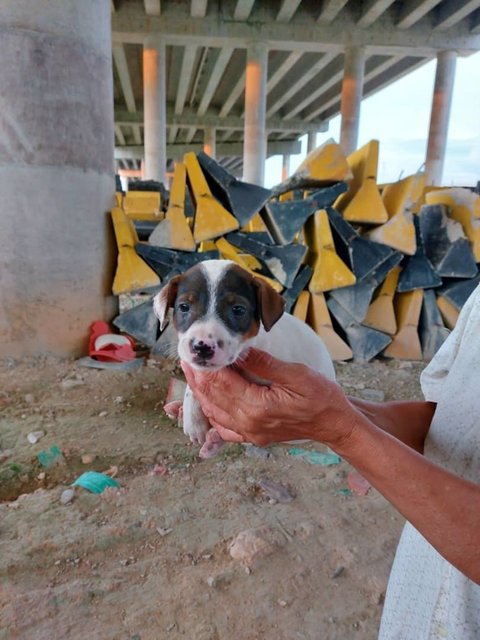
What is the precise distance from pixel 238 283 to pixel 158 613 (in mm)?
1348

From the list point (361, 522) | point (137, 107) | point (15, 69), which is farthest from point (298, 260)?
point (137, 107)

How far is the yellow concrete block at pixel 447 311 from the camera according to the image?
4892 mm

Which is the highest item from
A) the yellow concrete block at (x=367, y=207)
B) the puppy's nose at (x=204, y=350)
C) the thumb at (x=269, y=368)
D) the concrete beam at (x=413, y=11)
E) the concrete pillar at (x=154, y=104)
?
the concrete beam at (x=413, y=11)

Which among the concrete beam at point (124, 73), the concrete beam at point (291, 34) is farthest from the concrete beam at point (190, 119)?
the concrete beam at point (291, 34)

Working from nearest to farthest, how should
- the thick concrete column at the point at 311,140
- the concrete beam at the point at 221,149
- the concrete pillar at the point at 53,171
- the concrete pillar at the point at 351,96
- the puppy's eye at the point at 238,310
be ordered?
1. the puppy's eye at the point at 238,310
2. the concrete pillar at the point at 53,171
3. the concrete pillar at the point at 351,96
4. the thick concrete column at the point at 311,140
5. the concrete beam at the point at 221,149

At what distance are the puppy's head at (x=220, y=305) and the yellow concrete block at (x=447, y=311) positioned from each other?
12.6ft

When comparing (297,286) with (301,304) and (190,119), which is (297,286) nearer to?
(301,304)

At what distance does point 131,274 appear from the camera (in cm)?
441

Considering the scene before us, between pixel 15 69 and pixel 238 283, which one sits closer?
pixel 238 283

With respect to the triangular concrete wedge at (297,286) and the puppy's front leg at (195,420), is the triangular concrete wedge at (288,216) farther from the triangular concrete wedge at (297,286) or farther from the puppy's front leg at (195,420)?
the puppy's front leg at (195,420)

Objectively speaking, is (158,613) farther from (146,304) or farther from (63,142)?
(63,142)

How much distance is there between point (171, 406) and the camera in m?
2.12

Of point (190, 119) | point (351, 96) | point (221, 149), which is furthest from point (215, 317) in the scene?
point (221, 149)

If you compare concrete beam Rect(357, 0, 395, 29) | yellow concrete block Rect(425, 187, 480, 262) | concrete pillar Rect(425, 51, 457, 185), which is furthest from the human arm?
concrete pillar Rect(425, 51, 457, 185)
